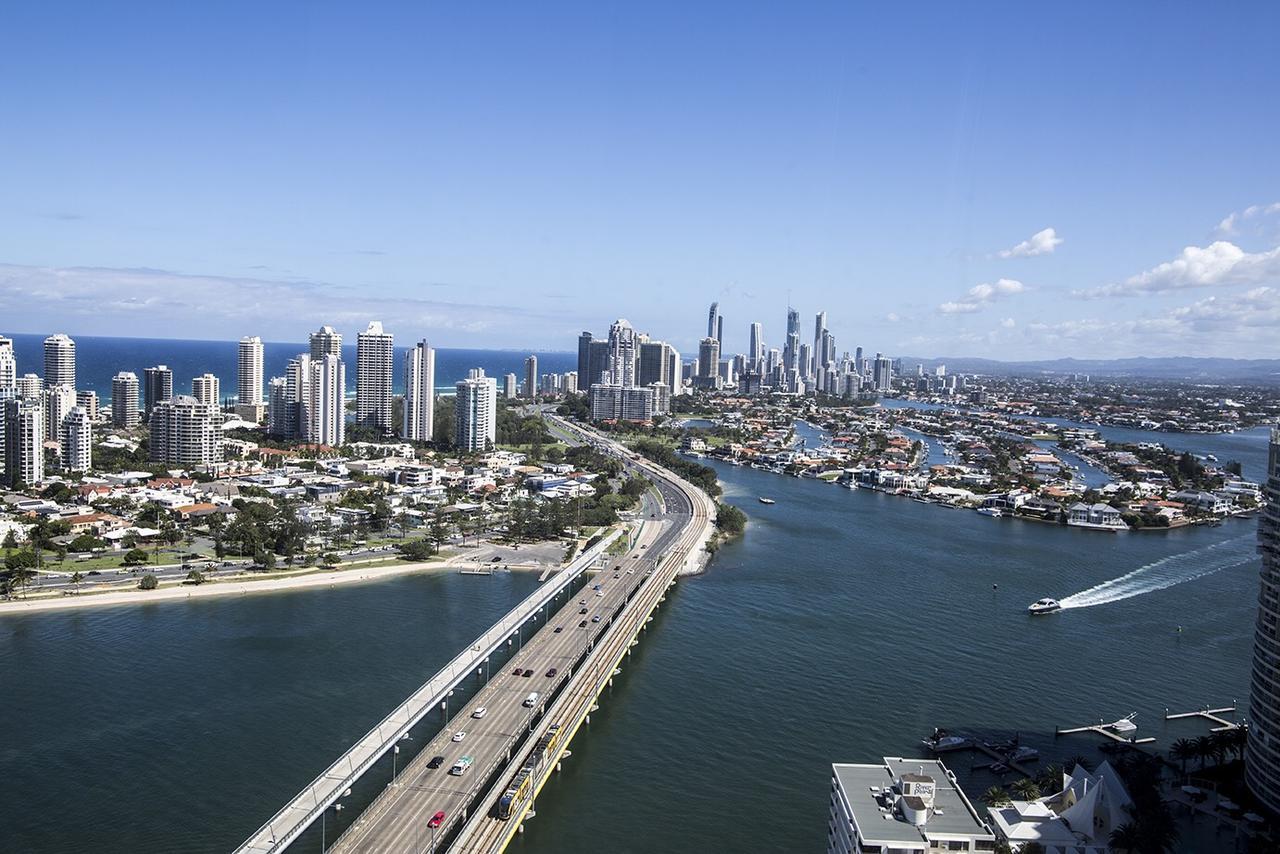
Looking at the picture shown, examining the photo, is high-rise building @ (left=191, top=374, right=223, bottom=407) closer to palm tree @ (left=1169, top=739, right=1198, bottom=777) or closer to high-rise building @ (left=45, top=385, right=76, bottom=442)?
high-rise building @ (left=45, top=385, right=76, bottom=442)

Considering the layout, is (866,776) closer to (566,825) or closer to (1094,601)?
(566,825)

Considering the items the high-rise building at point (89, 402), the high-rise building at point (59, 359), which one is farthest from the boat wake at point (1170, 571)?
the high-rise building at point (59, 359)

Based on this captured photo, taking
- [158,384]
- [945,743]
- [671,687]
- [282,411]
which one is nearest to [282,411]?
[282,411]

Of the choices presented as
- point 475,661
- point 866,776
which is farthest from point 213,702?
point 866,776

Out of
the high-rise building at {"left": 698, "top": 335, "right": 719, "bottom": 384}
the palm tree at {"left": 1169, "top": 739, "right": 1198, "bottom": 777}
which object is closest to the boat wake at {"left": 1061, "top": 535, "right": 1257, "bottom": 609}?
the palm tree at {"left": 1169, "top": 739, "right": 1198, "bottom": 777}

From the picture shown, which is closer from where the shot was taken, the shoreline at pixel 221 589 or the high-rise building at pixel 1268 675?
the high-rise building at pixel 1268 675

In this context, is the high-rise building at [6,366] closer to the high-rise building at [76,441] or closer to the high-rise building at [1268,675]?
the high-rise building at [76,441]

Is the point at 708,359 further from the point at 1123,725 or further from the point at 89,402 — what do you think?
the point at 1123,725
